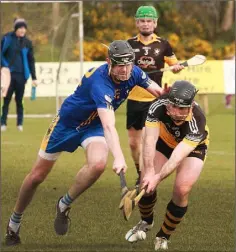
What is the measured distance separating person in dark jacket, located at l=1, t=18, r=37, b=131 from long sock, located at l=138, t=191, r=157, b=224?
36.0ft

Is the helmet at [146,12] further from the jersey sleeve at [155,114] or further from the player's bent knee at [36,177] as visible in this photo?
the player's bent knee at [36,177]

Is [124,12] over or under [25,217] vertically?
under

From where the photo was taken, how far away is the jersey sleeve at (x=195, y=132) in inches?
333

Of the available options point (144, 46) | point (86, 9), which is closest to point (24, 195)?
point (144, 46)

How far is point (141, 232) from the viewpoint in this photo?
29.1ft

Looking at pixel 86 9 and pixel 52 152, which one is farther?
pixel 86 9

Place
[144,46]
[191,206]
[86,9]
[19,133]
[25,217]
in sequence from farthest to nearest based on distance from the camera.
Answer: [86,9], [19,133], [144,46], [191,206], [25,217]

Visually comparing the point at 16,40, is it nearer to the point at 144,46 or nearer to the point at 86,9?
the point at 144,46

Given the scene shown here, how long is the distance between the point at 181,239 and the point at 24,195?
153 cm

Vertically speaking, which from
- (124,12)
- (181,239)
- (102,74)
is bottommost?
(124,12)

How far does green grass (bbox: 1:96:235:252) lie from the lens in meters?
8.67

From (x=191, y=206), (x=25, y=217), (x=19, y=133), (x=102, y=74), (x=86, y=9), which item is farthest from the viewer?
(x=86, y=9)

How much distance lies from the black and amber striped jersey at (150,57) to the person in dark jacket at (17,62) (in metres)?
7.32

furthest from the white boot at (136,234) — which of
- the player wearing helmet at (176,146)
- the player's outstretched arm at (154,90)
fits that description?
the player's outstretched arm at (154,90)
